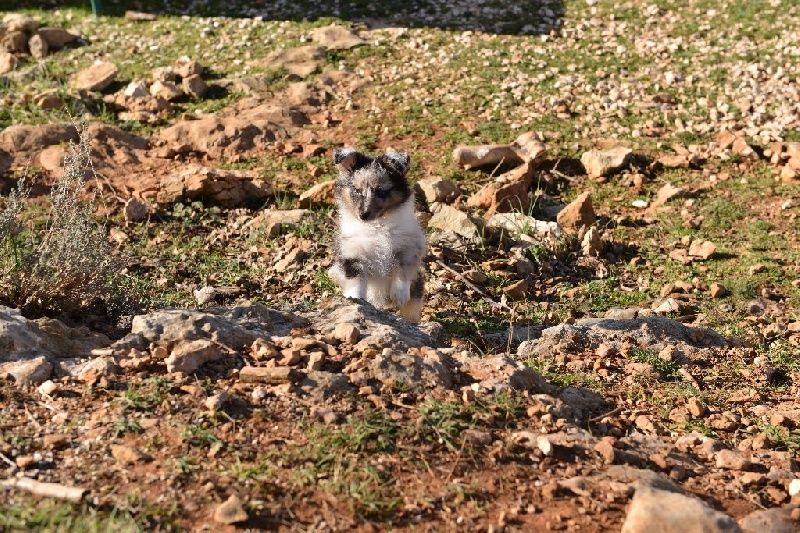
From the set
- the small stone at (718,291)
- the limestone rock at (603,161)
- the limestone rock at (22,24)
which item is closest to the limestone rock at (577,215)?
the limestone rock at (603,161)

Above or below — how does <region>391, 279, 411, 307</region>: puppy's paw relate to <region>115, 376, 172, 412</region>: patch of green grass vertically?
below

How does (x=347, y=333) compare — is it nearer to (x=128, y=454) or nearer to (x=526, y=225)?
(x=128, y=454)

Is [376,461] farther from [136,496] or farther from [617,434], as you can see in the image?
[617,434]

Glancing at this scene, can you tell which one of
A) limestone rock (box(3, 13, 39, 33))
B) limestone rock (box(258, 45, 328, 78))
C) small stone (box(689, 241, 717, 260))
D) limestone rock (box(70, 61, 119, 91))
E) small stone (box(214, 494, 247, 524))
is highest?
limestone rock (box(3, 13, 39, 33))

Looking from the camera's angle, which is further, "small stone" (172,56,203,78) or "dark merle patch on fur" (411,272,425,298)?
"small stone" (172,56,203,78)

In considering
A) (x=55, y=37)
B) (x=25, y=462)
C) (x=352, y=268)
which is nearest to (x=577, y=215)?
(x=352, y=268)

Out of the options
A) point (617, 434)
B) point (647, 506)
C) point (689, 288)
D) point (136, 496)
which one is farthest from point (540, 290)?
point (136, 496)

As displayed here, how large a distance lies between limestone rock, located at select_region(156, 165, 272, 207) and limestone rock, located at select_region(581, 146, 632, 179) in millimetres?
3842

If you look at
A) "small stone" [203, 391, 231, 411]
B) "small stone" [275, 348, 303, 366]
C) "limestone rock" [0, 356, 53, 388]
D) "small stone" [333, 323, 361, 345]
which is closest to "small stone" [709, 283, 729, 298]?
"small stone" [333, 323, 361, 345]

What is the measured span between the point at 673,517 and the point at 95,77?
1093cm

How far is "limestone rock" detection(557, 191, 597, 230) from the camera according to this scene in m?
9.45

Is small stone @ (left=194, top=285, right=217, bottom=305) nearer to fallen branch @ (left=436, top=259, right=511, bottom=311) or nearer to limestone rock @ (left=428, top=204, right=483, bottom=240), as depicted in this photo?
fallen branch @ (left=436, top=259, right=511, bottom=311)

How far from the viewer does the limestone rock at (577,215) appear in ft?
31.0

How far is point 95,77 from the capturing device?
12.5 metres
